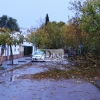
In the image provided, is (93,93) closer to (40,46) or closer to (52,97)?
(52,97)

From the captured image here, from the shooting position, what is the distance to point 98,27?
1811cm

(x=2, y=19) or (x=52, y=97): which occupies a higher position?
(x=2, y=19)

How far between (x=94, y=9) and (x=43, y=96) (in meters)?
9.20

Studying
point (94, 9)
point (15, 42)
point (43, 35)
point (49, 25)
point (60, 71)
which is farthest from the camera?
point (49, 25)

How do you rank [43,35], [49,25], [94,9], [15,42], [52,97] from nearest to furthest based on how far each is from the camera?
[52,97] < [94,9] < [15,42] < [43,35] < [49,25]

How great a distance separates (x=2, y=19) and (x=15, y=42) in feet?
146

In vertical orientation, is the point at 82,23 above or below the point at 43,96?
above

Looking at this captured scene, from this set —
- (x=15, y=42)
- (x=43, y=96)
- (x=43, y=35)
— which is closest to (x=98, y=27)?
(x=43, y=96)

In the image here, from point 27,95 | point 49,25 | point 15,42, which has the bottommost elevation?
point 27,95

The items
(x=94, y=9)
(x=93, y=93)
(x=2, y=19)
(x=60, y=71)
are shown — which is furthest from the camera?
(x=2, y=19)

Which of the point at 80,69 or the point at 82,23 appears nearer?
the point at 82,23

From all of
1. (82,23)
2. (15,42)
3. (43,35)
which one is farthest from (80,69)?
(43,35)

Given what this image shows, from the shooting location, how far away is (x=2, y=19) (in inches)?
2874

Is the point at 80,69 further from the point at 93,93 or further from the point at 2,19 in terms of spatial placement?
the point at 2,19
